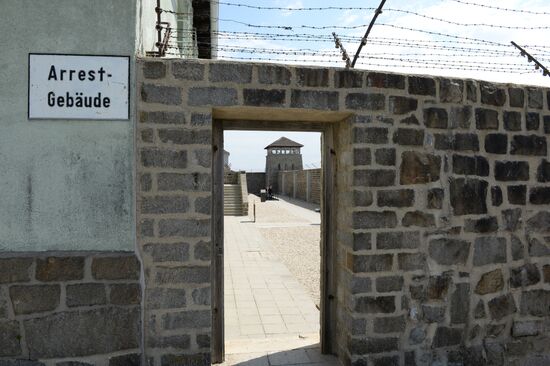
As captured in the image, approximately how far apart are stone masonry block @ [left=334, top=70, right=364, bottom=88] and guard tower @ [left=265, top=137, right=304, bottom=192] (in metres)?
36.0

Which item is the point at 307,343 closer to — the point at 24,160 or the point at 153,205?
the point at 153,205

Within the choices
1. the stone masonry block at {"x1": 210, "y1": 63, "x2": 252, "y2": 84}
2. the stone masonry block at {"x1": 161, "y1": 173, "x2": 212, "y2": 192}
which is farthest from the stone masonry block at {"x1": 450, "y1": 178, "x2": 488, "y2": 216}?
the stone masonry block at {"x1": 161, "y1": 173, "x2": 212, "y2": 192}

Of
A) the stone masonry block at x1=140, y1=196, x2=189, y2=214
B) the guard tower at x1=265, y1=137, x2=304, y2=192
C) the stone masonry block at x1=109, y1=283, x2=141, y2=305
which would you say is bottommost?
the stone masonry block at x1=109, y1=283, x2=141, y2=305

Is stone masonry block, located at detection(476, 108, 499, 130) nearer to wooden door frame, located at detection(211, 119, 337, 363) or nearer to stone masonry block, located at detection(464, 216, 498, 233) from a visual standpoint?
stone masonry block, located at detection(464, 216, 498, 233)

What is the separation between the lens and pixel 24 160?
2758 mm

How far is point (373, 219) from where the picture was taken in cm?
327

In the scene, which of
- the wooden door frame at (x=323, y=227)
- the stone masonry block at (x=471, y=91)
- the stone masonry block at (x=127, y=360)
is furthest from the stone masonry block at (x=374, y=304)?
the stone masonry block at (x=471, y=91)

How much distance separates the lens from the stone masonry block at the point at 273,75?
121 inches

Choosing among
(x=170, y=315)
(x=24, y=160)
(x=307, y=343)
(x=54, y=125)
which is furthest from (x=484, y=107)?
(x=24, y=160)

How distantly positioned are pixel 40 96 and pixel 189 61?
104 centimetres

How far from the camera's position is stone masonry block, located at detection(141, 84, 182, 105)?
9.57 ft

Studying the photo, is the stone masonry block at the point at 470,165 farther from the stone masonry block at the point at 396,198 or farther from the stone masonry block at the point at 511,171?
the stone masonry block at the point at 396,198

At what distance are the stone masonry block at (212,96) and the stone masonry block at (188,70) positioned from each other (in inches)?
3.5

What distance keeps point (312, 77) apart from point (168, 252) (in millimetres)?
1738
